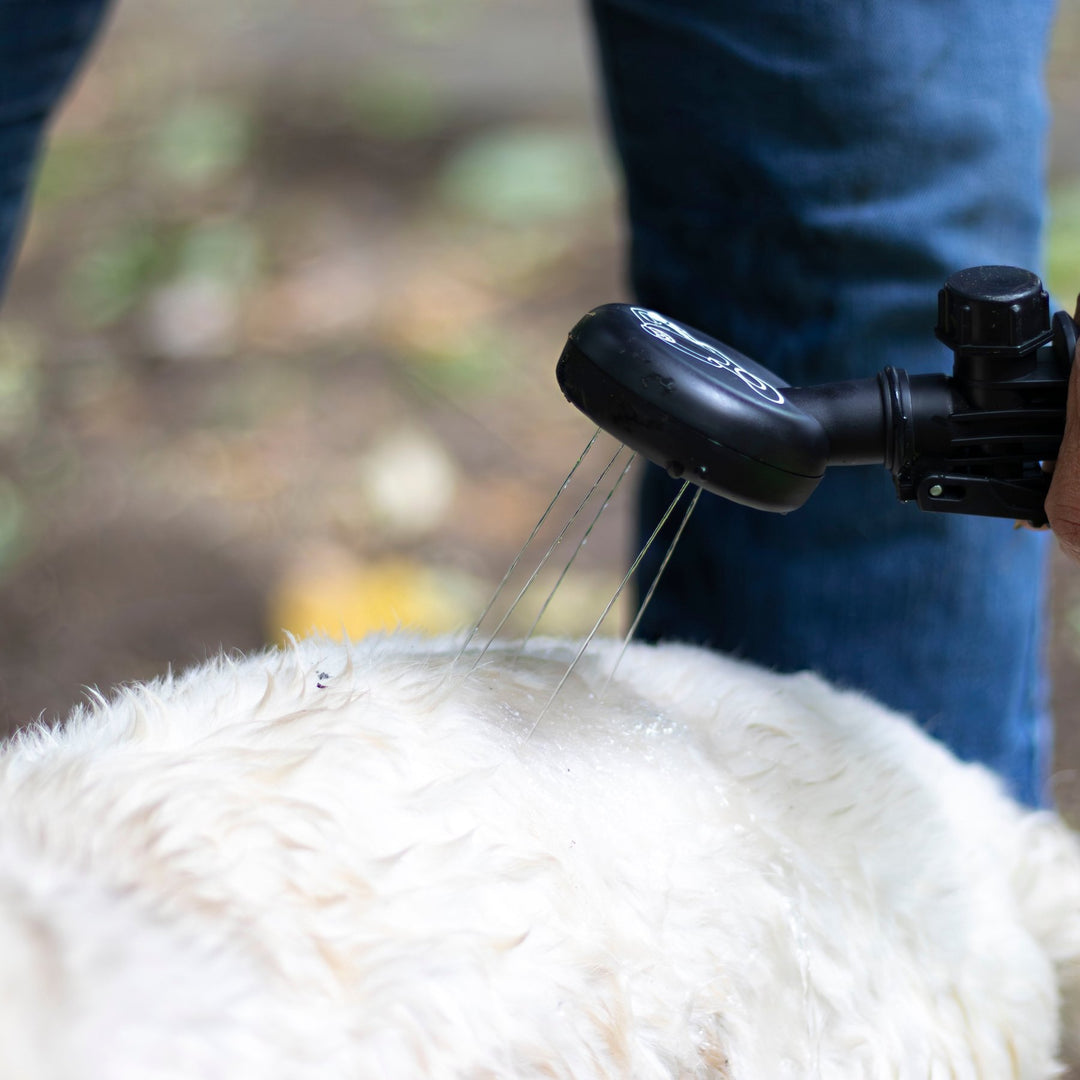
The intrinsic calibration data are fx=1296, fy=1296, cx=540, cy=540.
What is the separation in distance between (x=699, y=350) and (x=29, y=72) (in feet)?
3.00

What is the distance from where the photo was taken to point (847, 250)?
48.1 inches

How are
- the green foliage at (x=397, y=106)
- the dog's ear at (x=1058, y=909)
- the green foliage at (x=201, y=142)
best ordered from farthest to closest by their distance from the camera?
1. the green foliage at (x=397, y=106)
2. the green foliage at (x=201, y=142)
3. the dog's ear at (x=1058, y=909)

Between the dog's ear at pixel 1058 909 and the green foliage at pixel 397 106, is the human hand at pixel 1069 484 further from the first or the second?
the green foliage at pixel 397 106

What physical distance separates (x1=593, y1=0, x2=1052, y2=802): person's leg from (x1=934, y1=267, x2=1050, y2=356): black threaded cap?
378 mm

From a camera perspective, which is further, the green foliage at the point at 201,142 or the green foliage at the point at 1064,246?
the green foliage at the point at 201,142

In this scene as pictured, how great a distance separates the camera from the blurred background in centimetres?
237

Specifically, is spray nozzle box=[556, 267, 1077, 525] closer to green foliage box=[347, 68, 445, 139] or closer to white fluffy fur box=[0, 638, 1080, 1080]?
white fluffy fur box=[0, 638, 1080, 1080]

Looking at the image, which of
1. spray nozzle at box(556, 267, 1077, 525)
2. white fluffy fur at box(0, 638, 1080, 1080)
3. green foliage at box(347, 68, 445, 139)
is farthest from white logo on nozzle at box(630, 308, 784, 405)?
green foliage at box(347, 68, 445, 139)

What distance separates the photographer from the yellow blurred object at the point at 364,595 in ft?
7.32

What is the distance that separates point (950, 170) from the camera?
119cm

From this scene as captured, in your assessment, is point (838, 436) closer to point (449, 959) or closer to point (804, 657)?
point (449, 959)

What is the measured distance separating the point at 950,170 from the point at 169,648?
60.8 inches

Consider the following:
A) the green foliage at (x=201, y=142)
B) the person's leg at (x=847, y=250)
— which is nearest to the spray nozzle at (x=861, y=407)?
the person's leg at (x=847, y=250)

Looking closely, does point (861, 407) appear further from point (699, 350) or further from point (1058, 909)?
point (1058, 909)
